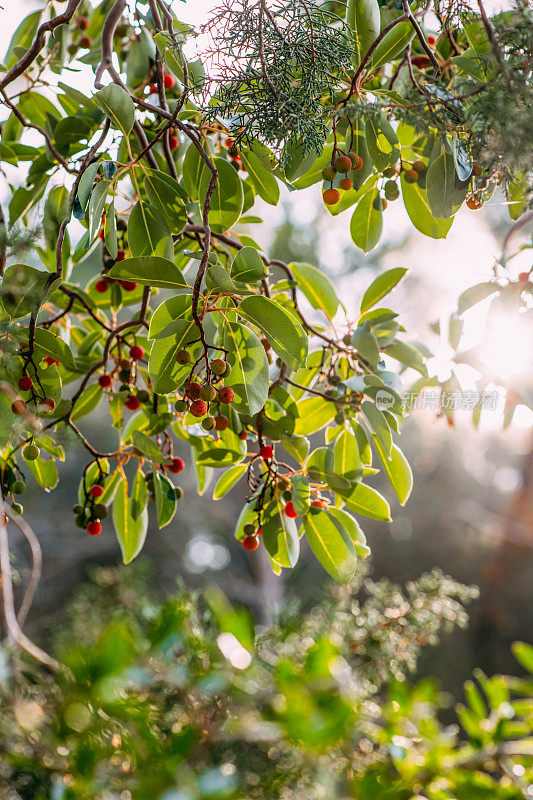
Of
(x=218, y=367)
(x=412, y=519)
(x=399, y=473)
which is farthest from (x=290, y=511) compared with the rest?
(x=412, y=519)

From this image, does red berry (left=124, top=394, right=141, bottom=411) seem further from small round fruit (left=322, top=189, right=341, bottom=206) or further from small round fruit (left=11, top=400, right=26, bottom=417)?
small round fruit (left=322, top=189, right=341, bottom=206)

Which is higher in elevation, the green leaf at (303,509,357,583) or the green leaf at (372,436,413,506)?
the green leaf at (372,436,413,506)

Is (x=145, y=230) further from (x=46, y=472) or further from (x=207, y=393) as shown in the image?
(x=46, y=472)

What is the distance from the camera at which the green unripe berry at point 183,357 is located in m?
0.59

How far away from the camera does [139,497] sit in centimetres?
84

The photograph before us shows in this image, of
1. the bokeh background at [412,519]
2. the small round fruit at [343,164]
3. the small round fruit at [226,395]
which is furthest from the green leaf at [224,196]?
the bokeh background at [412,519]

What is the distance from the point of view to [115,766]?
94cm

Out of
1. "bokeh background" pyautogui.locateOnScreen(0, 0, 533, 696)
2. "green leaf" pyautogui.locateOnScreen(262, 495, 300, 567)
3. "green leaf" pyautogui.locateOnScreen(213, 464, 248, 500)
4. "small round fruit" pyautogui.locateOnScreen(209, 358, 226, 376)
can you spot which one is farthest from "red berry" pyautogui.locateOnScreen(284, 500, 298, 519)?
"bokeh background" pyautogui.locateOnScreen(0, 0, 533, 696)

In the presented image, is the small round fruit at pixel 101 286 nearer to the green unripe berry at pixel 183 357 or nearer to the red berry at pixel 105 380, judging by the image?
the red berry at pixel 105 380

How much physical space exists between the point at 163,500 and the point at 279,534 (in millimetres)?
151

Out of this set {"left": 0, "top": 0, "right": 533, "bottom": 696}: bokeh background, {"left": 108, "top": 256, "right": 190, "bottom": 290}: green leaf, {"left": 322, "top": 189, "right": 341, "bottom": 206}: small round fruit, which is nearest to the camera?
{"left": 108, "top": 256, "right": 190, "bottom": 290}: green leaf

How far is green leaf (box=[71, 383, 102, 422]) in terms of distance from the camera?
0.90 m

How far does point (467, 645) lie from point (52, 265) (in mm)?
3063

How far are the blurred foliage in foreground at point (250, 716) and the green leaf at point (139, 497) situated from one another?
0.15 meters
